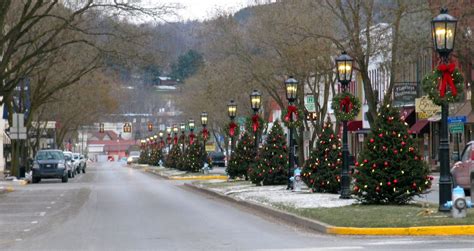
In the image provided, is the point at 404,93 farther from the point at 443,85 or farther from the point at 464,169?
the point at 443,85

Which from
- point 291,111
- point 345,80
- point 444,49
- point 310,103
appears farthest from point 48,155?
point 444,49

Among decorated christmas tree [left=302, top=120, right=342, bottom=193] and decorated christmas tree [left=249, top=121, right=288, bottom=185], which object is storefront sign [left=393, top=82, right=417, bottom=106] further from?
decorated christmas tree [left=302, top=120, right=342, bottom=193]

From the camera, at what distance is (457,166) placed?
101ft

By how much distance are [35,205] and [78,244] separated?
14.9m

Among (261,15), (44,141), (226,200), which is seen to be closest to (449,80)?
(226,200)

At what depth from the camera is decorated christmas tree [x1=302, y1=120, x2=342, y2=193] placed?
101 feet

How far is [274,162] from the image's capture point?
3844 centimetres

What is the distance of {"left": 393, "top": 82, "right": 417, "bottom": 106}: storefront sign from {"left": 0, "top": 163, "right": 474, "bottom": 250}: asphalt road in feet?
110

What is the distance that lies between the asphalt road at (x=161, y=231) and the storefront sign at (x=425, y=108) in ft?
95.2

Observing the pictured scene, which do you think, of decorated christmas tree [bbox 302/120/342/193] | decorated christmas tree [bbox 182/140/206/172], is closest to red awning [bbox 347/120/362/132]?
decorated christmas tree [bbox 182/140/206/172]

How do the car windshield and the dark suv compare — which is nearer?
the dark suv

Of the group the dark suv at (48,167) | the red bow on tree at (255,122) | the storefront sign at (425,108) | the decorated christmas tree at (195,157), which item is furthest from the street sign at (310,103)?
the red bow on tree at (255,122)

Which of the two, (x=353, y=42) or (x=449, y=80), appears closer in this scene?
(x=449, y=80)

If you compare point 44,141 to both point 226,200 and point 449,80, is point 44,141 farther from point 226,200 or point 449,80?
point 449,80
